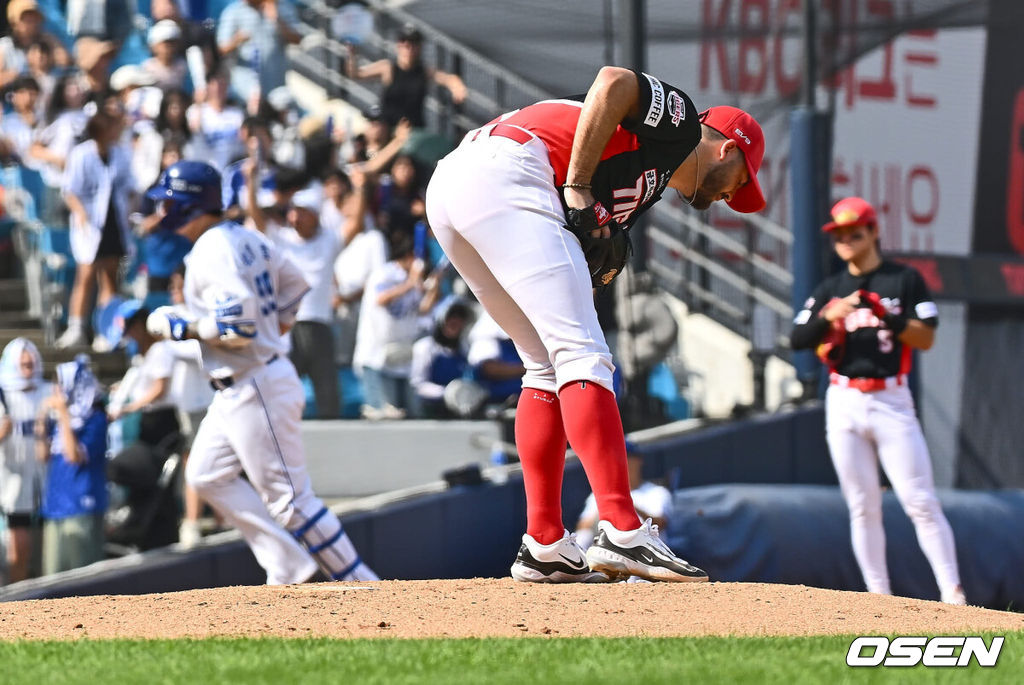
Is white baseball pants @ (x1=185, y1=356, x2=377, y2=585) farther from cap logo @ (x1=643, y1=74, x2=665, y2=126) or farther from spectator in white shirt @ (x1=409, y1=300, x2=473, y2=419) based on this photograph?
spectator in white shirt @ (x1=409, y1=300, x2=473, y2=419)

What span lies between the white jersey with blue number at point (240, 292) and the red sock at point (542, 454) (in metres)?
2.31

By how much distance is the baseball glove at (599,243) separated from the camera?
4516 mm

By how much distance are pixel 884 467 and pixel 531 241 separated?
4.10 metres

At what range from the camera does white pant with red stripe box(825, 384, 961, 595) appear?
7887 mm

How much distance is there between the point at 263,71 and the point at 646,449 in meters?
4.68

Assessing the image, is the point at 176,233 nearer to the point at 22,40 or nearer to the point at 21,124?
the point at 21,124

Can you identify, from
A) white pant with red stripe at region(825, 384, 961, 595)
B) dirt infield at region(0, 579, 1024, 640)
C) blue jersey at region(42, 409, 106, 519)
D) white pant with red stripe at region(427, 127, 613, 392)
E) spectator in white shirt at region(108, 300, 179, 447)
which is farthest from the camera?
spectator in white shirt at region(108, 300, 179, 447)

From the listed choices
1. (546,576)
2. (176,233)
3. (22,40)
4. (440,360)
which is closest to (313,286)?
(440,360)

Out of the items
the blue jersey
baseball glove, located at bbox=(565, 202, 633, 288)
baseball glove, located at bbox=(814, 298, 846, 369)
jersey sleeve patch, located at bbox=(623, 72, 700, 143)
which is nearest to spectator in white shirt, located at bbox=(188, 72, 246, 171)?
the blue jersey

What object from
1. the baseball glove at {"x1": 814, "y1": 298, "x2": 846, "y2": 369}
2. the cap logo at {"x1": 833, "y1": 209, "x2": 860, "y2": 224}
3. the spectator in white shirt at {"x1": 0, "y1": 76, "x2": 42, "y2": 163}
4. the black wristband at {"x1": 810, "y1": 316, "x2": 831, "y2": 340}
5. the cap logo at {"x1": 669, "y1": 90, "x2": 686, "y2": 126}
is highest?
the cap logo at {"x1": 669, "y1": 90, "x2": 686, "y2": 126}

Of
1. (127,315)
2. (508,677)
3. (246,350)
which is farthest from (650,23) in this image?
(508,677)

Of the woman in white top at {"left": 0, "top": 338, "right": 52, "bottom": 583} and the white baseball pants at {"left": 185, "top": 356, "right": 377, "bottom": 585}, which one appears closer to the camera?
the white baseball pants at {"left": 185, "top": 356, "right": 377, "bottom": 585}

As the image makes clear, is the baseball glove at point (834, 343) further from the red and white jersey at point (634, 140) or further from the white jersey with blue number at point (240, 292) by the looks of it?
the red and white jersey at point (634, 140)

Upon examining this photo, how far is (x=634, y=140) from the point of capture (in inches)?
180
